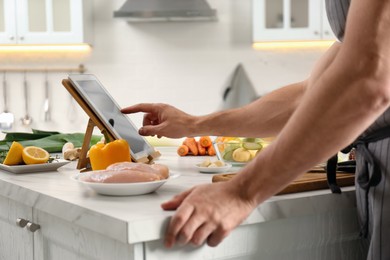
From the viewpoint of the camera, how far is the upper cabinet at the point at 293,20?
471 centimetres

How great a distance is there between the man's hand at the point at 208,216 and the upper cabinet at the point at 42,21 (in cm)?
387

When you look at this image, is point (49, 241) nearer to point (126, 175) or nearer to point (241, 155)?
point (126, 175)

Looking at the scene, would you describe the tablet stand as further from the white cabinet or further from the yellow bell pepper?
the white cabinet

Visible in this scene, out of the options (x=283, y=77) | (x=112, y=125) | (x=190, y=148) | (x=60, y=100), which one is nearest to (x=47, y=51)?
(x=60, y=100)

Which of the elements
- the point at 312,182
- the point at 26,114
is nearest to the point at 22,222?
the point at 312,182

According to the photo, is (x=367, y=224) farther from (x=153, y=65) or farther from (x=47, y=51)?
(x=47, y=51)

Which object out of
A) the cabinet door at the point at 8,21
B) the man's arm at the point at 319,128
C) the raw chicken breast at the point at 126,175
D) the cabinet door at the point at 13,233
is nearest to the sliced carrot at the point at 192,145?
the cabinet door at the point at 13,233

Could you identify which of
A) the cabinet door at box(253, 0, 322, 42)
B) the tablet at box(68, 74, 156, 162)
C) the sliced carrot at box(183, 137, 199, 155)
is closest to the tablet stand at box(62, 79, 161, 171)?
the tablet at box(68, 74, 156, 162)

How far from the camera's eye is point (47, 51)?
5.37 metres

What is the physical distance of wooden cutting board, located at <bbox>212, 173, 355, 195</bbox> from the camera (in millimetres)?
1528

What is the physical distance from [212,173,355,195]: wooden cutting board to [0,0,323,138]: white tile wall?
3.55 m

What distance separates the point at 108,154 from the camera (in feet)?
6.02

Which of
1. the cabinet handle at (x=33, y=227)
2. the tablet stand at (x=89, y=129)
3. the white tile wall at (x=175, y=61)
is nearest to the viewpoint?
the cabinet handle at (x=33, y=227)

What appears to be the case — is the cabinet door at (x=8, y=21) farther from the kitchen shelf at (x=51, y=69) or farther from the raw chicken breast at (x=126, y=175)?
the raw chicken breast at (x=126, y=175)
